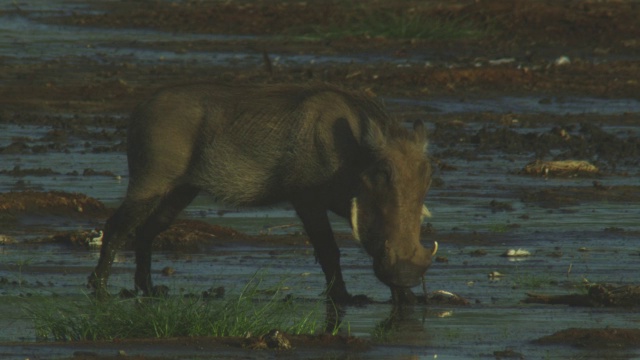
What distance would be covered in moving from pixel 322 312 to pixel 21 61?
66.7 feet

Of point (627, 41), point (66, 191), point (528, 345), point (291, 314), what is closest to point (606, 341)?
point (528, 345)

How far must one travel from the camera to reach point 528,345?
8.85 meters

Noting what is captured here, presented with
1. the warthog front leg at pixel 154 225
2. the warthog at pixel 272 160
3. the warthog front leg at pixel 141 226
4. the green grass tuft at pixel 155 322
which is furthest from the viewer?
the warthog front leg at pixel 154 225

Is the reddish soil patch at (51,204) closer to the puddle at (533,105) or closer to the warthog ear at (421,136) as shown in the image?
the warthog ear at (421,136)

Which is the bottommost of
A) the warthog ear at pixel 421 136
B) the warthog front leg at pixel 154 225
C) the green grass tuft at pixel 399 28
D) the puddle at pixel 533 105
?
the green grass tuft at pixel 399 28

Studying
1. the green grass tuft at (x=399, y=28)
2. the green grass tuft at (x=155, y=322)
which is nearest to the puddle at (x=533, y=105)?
the green grass tuft at (x=399, y=28)

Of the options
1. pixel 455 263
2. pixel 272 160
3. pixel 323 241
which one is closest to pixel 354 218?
pixel 323 241

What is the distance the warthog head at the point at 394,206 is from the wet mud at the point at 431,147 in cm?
37

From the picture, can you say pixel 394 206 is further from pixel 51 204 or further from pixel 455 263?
pixel 51 204

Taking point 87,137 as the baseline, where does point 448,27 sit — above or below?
below

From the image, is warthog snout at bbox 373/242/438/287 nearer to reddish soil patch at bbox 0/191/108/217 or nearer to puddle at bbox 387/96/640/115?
reddish soil patch at bbox 0/191/108/217

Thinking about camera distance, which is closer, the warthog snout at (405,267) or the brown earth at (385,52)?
the warthog snout at (405,267)

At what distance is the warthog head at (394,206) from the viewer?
33.6ft

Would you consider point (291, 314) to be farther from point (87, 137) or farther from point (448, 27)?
point (448, 27)
